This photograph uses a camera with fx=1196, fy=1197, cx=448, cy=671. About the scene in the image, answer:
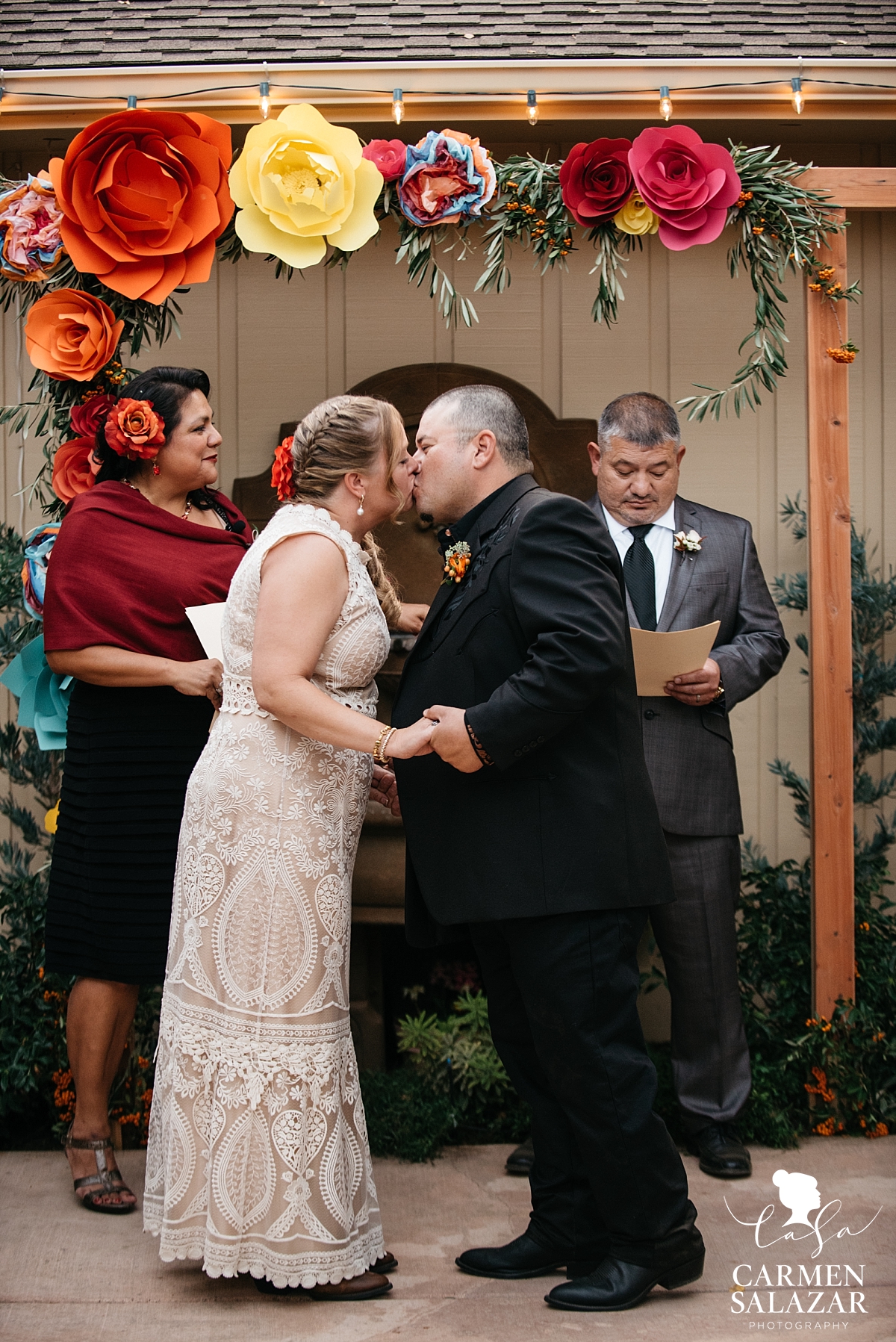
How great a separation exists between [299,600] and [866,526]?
9.08 ft

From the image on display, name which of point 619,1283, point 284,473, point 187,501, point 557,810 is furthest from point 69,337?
point 619,1283

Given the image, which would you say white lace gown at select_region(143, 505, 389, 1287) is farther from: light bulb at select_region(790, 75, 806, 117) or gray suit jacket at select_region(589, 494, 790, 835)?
light bulb at select_region(790, 75, 806, 117)

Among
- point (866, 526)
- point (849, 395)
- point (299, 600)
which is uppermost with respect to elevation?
point (849, 395)

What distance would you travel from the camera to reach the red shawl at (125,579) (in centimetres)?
318

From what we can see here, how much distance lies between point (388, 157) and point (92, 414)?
110 cm

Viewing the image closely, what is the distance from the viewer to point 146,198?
3203 mm

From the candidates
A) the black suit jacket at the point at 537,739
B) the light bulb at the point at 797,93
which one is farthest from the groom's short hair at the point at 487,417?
the light bulb at the point at 797,93

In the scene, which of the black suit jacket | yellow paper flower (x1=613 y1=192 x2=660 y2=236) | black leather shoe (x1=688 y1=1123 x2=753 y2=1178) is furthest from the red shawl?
black leather shoe (x1=688 y1=1123 x2=753 y2=1178)

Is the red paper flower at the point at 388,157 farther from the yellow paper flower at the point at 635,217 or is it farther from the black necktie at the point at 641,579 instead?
the black necktie at the point at 641,579

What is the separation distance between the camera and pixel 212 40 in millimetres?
4070

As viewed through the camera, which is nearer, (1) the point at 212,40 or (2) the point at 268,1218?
(2) the point at 268,1218

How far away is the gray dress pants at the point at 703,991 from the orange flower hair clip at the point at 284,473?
149 cm

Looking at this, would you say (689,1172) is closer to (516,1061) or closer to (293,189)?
(516,1061)

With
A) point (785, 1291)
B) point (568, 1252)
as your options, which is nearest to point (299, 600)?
point (568, 1252)
